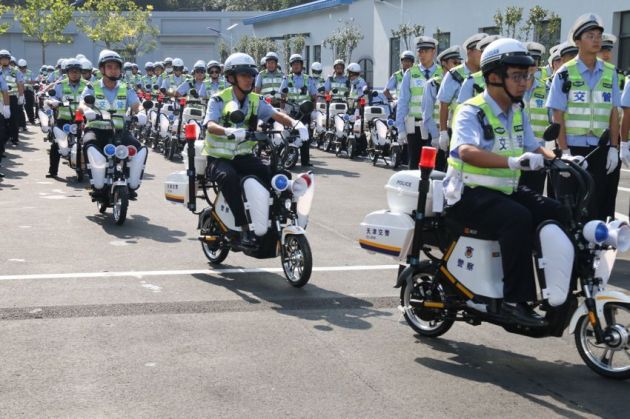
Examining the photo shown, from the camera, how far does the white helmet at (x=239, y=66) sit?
8945 millimetres

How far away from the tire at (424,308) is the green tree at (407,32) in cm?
3187

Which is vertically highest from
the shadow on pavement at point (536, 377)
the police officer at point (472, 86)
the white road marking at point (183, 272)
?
the police officer at point (472, 86)

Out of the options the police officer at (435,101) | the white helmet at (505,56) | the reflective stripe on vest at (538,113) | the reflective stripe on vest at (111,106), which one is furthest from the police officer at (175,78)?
the white helmet at (505,56)

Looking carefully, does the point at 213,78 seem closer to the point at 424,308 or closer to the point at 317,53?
the point at 424,308

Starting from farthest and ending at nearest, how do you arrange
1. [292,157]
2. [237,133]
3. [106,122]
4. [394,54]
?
[394,54], [292,157], [106,122], [237,133]

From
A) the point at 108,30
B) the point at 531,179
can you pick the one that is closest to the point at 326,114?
the point at 531,179

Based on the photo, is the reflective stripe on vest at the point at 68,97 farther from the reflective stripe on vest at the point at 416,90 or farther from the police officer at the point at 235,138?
the police officer at the point at 235,138

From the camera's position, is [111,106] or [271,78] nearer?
[111,106]

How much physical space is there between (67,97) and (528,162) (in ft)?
40.7

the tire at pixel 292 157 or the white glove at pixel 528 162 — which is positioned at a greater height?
the white glove at pixel 528 162

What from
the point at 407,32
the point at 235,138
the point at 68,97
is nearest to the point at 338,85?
the point at 68,97

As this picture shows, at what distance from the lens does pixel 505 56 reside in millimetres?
5918

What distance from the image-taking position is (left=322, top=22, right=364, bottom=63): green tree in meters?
46.7

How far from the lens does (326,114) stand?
882 inches
